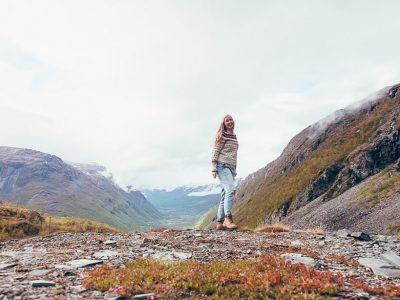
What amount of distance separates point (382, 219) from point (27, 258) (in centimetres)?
8519

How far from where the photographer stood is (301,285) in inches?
315

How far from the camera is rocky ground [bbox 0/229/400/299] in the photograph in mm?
7941

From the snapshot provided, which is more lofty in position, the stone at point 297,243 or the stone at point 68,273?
the stone at point 297,243

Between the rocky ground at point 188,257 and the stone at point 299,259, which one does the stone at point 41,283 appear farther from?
the stone at point 299,259

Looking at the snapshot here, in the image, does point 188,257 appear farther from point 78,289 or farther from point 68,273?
point 78,289

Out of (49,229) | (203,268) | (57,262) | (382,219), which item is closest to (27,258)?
(57,262)

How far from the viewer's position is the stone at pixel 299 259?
10.8 metres

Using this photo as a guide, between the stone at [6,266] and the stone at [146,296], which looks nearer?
the stone at [146,296]

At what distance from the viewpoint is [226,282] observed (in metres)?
8.47

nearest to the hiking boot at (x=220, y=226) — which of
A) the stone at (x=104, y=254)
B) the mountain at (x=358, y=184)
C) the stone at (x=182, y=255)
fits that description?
the stone at (x=182, y=255)

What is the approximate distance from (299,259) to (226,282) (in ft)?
12.2

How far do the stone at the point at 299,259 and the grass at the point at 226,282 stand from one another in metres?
1.26

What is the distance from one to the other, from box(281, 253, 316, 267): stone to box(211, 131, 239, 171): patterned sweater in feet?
24.6

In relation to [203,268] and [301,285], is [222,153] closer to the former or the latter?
[203,268]
